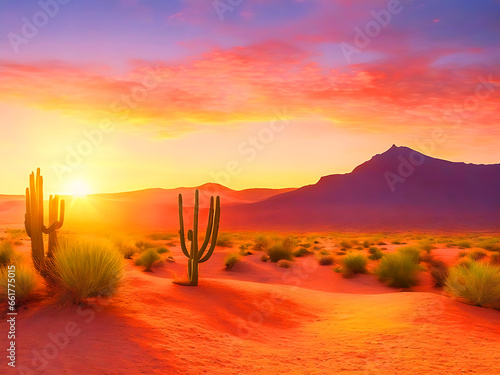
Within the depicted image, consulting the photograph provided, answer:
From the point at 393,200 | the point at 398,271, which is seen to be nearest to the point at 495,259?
the point at 398,271

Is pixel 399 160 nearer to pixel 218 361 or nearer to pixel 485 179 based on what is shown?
pixel 485 179

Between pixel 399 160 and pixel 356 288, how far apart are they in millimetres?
100723

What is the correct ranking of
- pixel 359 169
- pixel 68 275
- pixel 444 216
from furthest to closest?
pixel 359 169 → pixel 444 216 → pixel 68 275

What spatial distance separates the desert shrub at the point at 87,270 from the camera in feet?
28.3

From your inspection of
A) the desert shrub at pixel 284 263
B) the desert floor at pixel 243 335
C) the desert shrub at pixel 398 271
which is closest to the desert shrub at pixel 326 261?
the desert shrub at pixel 284 263

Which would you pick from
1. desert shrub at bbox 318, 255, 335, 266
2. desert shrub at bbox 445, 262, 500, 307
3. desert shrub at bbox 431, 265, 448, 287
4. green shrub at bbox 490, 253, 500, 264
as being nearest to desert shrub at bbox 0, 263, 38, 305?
desert shrub at bbox 445, 262, 500, 307

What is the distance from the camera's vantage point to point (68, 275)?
340 inches

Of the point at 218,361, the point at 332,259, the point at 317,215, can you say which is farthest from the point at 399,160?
the point at 218,361

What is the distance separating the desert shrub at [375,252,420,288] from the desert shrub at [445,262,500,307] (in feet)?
17.5

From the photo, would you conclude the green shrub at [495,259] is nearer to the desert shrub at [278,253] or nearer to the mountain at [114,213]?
the desert shrub at [278,253]

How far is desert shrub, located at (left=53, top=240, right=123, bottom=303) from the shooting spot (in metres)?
8.62

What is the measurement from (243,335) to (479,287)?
772 cm

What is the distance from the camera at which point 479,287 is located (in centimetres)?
1240

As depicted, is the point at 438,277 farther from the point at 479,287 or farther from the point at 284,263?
the point at 284,263
